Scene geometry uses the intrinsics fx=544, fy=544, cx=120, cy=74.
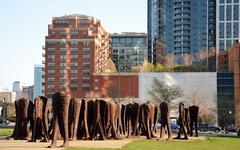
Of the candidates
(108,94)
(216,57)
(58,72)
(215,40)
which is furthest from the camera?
(215,40)

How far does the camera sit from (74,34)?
134m

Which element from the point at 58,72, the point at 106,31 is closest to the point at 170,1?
the point at 106,31

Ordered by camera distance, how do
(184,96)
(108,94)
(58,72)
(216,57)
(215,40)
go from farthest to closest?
(215,40), (216,57), (58,72), (108,94), (184,96)

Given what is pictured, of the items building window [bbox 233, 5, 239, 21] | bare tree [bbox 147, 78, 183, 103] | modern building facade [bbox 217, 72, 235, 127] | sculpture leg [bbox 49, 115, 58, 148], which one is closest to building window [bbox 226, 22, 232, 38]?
building window [bbox 233, 5, 239, 21]

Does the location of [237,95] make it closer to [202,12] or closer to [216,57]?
[216,57]

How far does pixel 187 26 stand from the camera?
16038 cm

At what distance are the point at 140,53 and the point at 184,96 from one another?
92.9 metres

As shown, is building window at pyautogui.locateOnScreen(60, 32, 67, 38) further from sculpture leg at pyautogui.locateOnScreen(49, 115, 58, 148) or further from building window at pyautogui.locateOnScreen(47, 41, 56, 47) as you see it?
sculpture leg at pyautogui.locateOnScreen(49, 115, 58, 148)

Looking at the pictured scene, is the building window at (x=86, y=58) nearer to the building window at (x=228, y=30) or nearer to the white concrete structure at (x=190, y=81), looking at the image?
the white concrete structure at (x=190, y=81)

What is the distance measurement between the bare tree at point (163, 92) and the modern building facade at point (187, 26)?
5368cm

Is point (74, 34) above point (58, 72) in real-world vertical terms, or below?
above

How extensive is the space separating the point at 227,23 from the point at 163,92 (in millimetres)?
63900

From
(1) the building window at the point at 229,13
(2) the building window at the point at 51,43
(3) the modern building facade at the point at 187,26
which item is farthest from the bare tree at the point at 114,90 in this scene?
(1) the building window at the point at 229,13

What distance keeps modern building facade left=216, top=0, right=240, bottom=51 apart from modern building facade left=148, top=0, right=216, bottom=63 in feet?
8.58
